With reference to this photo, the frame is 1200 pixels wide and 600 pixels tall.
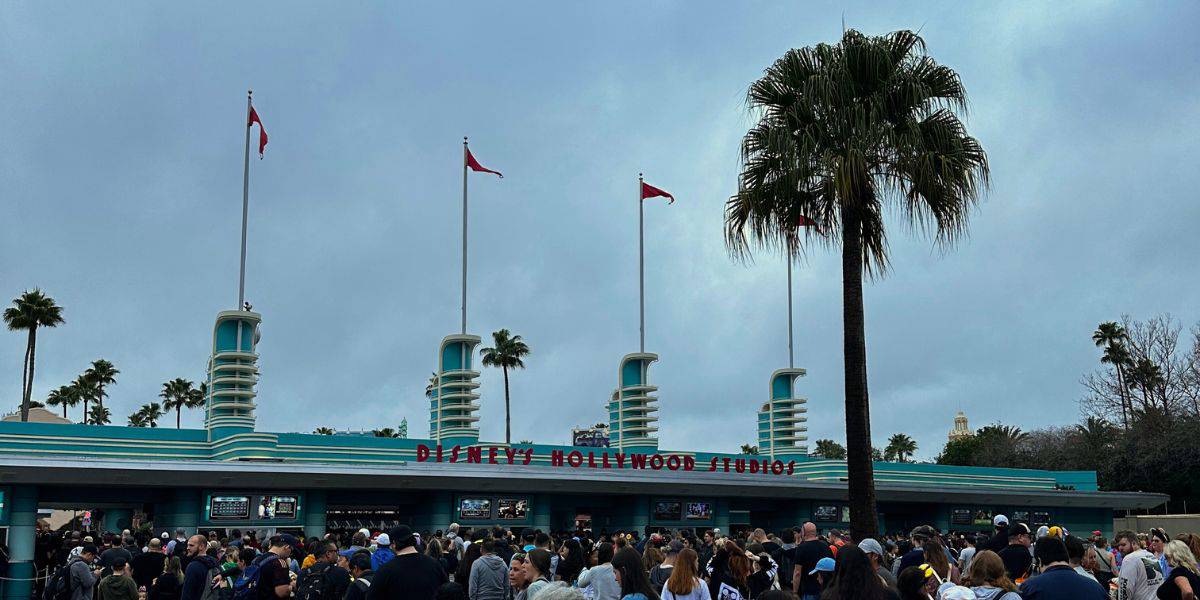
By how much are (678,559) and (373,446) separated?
2514 centimetres

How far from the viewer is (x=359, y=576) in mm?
10867

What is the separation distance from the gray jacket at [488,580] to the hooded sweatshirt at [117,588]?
4.18m

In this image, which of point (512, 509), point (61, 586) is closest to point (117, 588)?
point (61, 586)

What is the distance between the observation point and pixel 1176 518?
50.1 m

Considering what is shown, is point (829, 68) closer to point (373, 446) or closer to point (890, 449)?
point (373, 446)

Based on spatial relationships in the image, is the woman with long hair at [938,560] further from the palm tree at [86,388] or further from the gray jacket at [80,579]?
the palm tree at [86,388]

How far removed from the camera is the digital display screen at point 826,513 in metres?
40.9

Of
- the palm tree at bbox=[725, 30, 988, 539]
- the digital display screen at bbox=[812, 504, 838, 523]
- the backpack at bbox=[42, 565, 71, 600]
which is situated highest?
the palm tree at bbox=[725, 30, 988, 539]

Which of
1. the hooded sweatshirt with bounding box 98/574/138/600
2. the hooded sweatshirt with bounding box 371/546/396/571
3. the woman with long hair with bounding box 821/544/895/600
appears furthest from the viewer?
the hooded sweatshirt with bounding box 98/574/138/600

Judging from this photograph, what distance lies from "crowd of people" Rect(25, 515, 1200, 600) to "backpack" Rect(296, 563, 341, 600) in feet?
0.06

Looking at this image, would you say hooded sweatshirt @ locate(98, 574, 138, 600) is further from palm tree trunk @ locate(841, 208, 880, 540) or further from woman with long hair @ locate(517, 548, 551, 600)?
palm tree trunk @ locate(841, 208, 880, 540)

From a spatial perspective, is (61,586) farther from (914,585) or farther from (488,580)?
(914,585)

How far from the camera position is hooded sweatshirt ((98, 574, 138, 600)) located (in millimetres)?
12664

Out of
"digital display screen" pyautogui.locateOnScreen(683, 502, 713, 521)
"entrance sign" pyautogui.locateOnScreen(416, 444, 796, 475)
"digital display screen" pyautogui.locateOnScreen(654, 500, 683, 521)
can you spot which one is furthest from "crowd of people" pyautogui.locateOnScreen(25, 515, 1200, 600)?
"digital display screen" pyautogui.locateOnScreen(683, 502, 713, 521)
